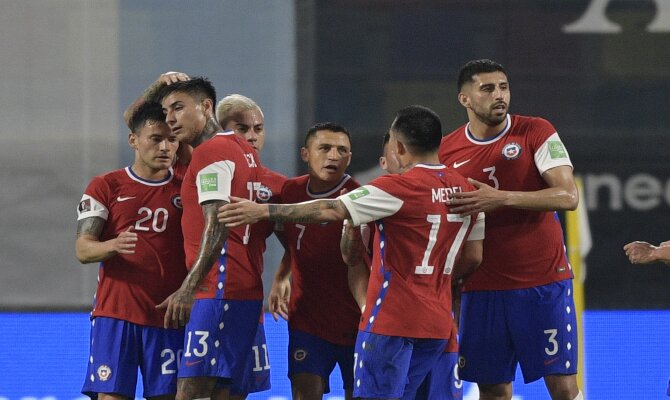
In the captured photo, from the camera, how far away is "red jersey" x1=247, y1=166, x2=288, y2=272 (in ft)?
15.7

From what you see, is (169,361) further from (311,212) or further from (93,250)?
(311,212)

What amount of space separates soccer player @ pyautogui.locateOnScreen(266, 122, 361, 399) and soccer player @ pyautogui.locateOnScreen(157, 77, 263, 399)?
355 mm

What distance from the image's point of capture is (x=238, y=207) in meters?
4.18

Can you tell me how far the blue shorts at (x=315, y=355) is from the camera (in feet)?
16.4

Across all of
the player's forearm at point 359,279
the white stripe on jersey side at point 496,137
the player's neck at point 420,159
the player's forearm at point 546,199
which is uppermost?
the white stripe on jersey side at point 496,137

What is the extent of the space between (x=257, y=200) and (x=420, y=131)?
86 centimetres

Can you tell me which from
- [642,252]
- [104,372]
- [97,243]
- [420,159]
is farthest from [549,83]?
[104,372]

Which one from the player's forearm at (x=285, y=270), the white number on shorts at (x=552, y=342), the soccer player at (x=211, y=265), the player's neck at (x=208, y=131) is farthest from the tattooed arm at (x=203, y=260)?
the white number on shorts at (x=552, y=342)

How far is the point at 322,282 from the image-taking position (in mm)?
5039

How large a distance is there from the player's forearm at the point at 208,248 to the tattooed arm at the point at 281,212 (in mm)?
193

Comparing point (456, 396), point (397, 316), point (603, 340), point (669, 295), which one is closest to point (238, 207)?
point (397, 316)

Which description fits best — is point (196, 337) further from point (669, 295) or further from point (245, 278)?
point (669, 295)

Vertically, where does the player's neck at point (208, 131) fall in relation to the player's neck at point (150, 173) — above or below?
above

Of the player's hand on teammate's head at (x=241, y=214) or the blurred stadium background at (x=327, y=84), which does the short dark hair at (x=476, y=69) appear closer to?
the player's hand on teammate's head at (x=241, y=214)
